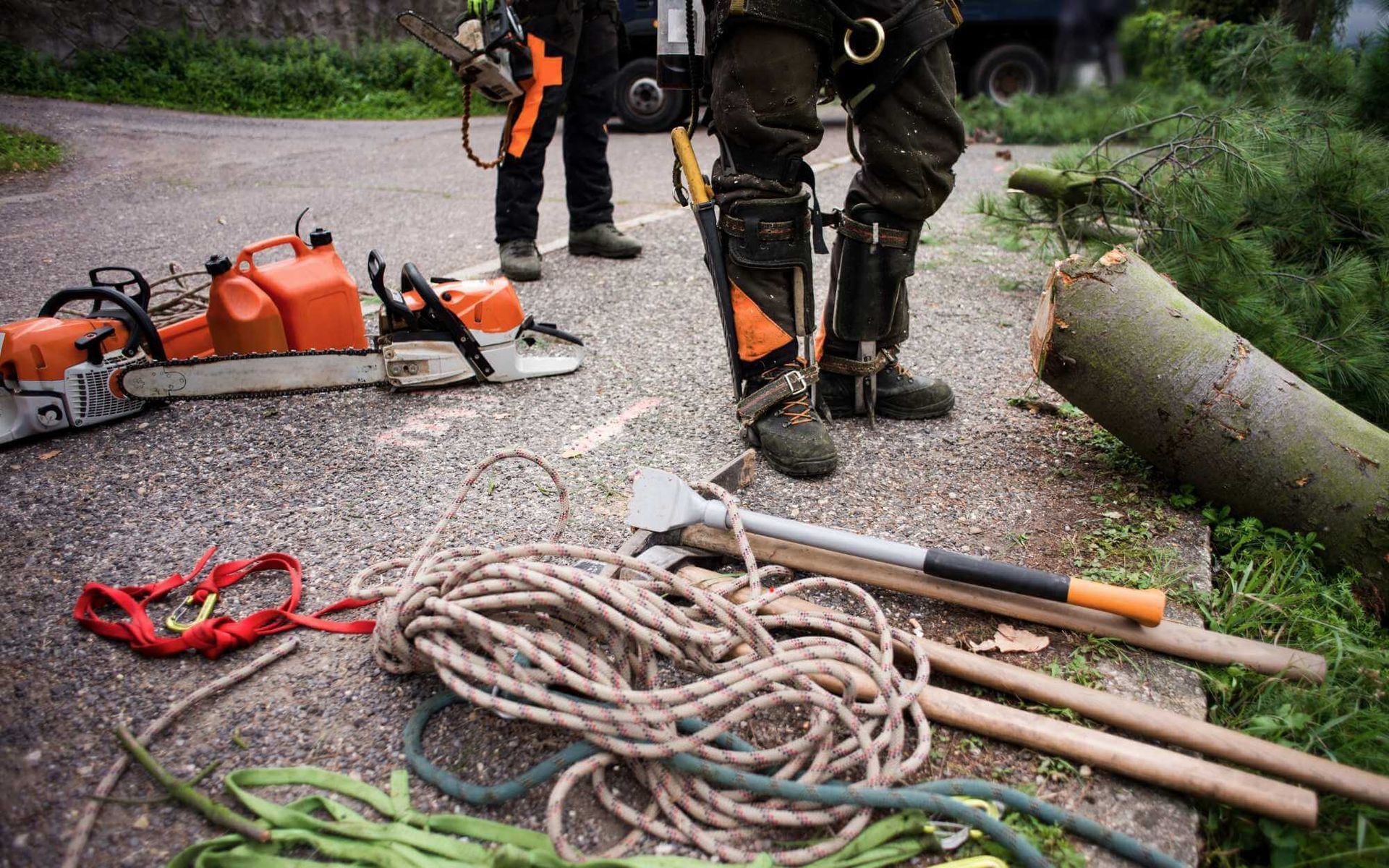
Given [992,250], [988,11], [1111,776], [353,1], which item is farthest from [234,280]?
[353,1]

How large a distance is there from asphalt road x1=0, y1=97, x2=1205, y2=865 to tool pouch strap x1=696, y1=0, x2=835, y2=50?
3.61 feet

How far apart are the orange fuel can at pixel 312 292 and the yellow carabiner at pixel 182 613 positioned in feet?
3.76

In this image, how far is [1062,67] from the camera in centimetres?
923

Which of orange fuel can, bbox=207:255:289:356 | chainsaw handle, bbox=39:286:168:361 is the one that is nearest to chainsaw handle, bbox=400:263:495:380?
orange fuel can, bbox=207:255:289:356

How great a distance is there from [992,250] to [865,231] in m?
2.68

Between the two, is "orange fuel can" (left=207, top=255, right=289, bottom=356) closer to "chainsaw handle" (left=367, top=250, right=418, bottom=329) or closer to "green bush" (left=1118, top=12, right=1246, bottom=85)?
"chainsaw handle" (left=367, top=250, right=418, bottom=329)

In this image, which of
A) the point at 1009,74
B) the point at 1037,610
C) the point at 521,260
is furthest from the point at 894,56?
the point at 1009,74

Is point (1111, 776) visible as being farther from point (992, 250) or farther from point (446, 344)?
point (992, 250)

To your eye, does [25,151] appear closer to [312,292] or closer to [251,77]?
[251,77]

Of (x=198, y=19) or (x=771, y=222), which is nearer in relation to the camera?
(x=771, y=222)

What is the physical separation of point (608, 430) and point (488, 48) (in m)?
1.83

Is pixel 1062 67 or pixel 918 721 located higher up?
pixel 1062 67

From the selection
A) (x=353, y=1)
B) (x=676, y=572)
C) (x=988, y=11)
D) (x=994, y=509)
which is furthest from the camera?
(x=353, y=1)

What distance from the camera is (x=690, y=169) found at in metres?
2.50
